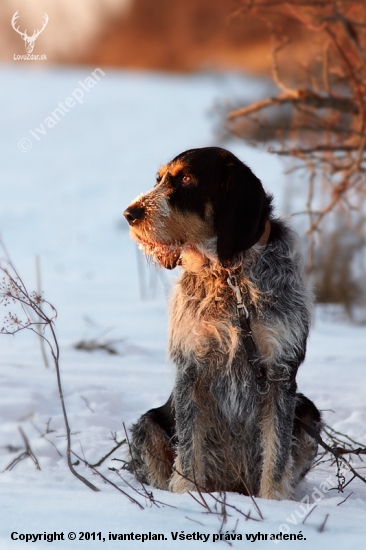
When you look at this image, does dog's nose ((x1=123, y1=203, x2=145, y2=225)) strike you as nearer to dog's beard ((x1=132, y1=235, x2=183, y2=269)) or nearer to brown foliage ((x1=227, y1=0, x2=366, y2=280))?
dog's beard ((x1=132, y1=235, x2=183, y2=269))

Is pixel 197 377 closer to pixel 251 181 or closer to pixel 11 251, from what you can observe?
pixel 251 181

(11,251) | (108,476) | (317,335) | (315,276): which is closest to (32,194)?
(11,251)

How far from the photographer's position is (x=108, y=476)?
3.90 meters

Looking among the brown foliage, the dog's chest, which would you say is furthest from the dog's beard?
the brown foliage

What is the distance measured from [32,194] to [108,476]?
14.1 metres

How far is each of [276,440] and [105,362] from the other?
9.66 ft

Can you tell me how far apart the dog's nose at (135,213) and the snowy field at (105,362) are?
77 cm

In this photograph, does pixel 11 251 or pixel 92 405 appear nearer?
pixel 92 405

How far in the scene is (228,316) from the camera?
351cm

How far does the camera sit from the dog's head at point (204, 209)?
3.37 m

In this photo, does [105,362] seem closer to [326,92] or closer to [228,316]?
[228,316]

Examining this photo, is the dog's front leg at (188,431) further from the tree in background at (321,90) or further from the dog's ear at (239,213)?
the tree in background at (321,90)

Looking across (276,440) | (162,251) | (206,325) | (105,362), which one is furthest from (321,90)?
(276,440)

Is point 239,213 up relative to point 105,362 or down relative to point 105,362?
up
